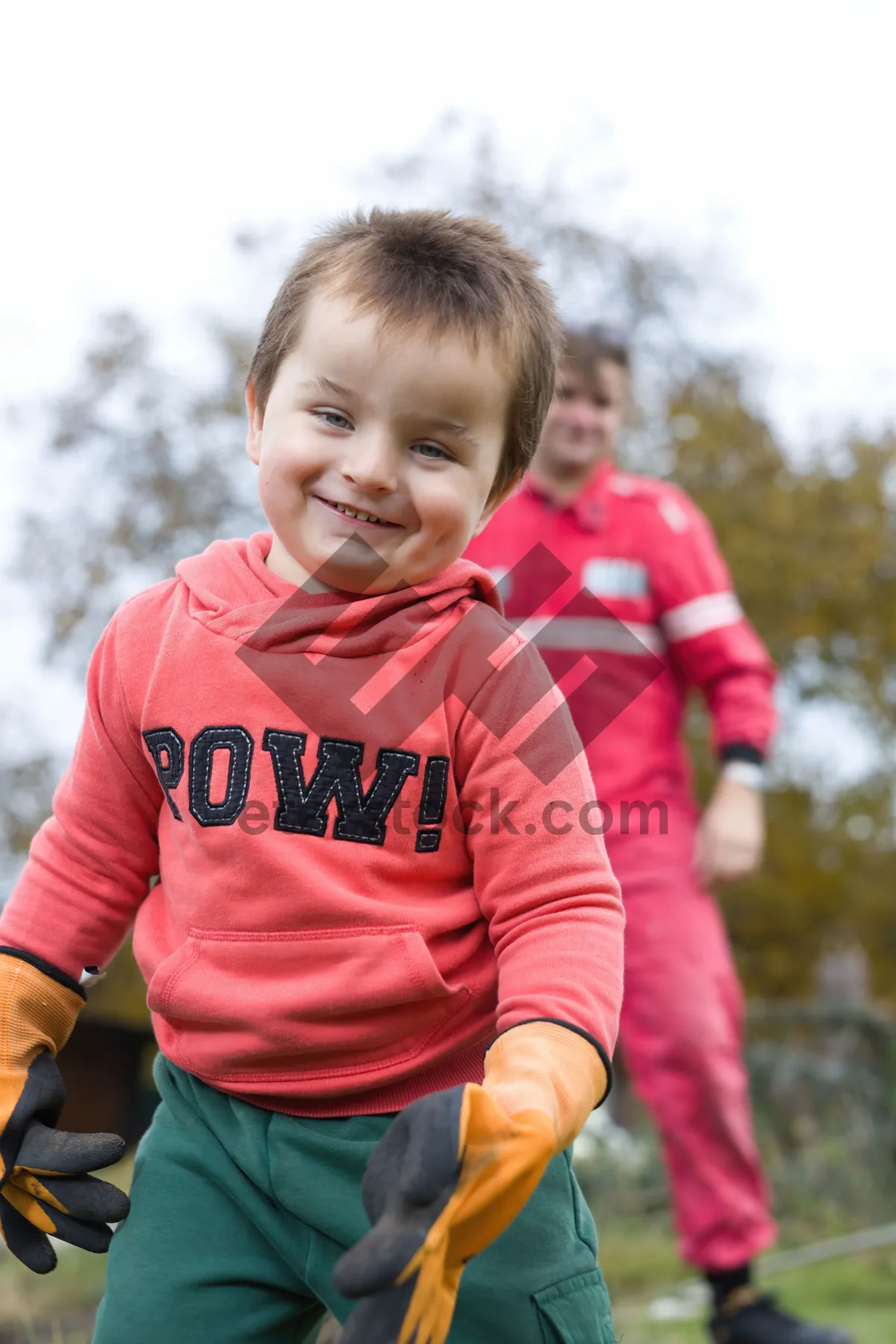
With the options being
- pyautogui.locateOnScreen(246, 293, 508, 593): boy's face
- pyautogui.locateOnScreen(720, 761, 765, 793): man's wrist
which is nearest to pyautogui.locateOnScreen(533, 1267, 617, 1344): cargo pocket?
pyautogui.locateOnScreen(246, 293, 508, 593): boy's face

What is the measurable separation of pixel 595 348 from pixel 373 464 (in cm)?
191

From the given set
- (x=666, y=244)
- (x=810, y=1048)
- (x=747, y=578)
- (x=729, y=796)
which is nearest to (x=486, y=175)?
(x=666, y=244)

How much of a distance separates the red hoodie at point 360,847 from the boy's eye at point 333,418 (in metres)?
0.16

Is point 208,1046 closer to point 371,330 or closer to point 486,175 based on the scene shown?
point 371,330

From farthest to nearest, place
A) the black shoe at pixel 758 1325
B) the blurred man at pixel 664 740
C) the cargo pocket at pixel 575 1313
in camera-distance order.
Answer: the blurred man at pixel 664 740 → the black shoe at pixel 758 1325 → the cargo pocket at pixel 575 1313

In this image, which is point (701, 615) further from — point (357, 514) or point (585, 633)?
point (357, 514)

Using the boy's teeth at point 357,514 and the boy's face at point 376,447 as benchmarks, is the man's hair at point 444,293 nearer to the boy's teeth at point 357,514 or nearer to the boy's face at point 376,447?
the boy's face at point 376,447

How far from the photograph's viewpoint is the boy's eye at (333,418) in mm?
1277

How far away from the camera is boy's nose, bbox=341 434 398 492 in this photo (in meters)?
1.24

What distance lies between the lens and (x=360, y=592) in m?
1.34

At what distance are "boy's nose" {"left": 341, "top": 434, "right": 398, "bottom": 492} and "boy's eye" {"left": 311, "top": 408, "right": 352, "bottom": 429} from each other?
0.02 metres

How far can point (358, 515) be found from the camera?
1296 millimetres

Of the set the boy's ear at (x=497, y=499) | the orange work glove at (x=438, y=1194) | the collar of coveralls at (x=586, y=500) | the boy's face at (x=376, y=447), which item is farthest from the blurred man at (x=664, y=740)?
the orange work glove at (x=438, y=1194)

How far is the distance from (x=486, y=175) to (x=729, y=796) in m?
5.75
